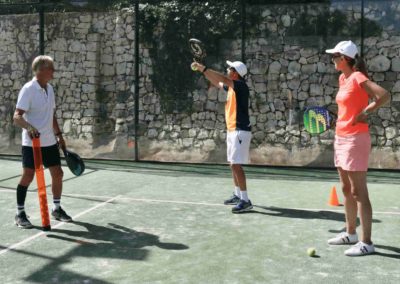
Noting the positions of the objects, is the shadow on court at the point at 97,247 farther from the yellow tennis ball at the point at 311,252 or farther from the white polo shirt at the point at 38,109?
the yellow tennis ball at the point at 311,252

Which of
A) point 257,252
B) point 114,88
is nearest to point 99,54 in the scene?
point 114,88

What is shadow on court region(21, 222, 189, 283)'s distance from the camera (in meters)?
4.19

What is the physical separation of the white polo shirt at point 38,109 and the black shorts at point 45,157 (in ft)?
0.18

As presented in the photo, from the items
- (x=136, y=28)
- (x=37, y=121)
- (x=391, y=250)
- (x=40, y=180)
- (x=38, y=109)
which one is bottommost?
(x=391, y=250)

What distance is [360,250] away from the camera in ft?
15.4

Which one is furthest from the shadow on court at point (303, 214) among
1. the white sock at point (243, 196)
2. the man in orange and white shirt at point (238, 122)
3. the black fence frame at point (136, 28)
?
the black fence frame at point (136, 28)

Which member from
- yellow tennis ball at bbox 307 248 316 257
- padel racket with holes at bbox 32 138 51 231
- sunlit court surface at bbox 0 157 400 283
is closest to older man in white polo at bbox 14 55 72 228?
padel racket with holes at bbox 32 138 51 231

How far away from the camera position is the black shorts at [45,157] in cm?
561

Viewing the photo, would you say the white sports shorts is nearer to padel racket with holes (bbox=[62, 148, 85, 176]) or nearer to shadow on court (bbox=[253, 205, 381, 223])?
shadow on court (bbox=[253, 205, 381, 223])

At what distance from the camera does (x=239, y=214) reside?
6402 millimetres

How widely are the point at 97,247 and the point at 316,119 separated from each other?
21.4 feet

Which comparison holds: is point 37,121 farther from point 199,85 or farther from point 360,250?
point 199,85

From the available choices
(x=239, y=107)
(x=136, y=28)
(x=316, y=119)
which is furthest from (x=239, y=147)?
(x=136, y=28)

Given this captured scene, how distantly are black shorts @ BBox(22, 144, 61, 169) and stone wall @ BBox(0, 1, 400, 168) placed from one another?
549cm
